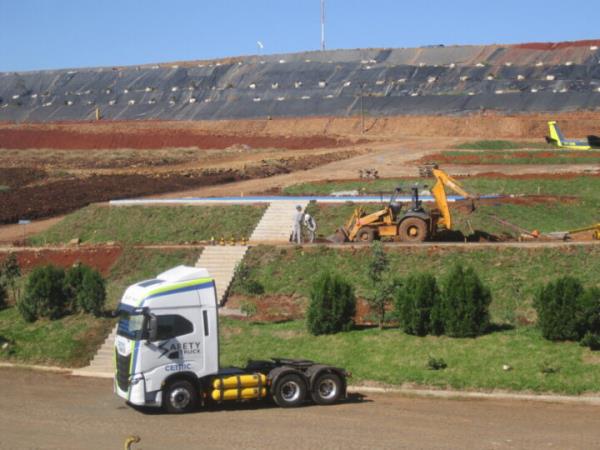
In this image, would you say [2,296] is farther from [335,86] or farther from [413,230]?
[335,86]

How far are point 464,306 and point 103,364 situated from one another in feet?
33.1

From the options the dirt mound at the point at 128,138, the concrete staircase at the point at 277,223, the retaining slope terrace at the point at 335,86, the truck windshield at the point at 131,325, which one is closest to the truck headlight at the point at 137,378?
the truck windshield at the point at 131,325

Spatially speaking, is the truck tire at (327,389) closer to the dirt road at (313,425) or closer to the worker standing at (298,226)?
the dirt road at (313,425)

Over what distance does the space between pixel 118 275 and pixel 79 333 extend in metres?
6.35

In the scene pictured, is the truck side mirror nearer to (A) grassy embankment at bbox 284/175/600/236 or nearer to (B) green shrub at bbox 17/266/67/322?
(B) green shrub at bbox 17/266/67/322

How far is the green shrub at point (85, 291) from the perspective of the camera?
32.0 meters

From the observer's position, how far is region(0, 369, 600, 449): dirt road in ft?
63.9

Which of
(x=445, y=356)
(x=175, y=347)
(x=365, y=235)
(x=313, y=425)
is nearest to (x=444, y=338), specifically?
(x=445, y=356)

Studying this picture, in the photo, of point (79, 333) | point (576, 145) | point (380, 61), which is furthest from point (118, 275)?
point (380, 61)

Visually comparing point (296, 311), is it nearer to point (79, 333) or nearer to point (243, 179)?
point (79, 333)

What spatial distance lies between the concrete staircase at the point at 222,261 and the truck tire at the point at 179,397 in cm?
1162

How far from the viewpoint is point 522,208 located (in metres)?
41.6

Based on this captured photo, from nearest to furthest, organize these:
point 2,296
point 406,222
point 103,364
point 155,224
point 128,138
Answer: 1. point 103,364
2. point 2,296
3. point 406,222
4. point 155,224
5. point 128,138

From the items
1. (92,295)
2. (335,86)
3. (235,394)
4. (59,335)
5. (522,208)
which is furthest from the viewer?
(335,86)
